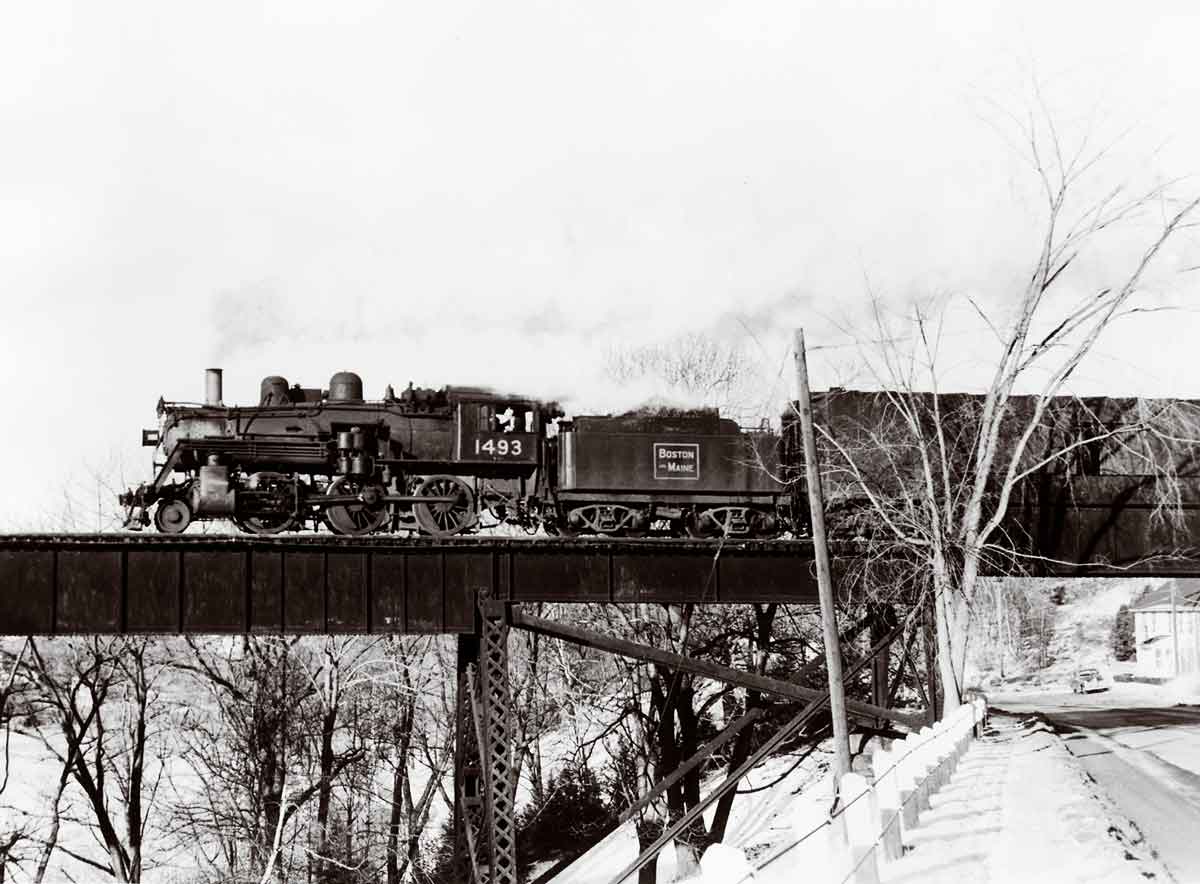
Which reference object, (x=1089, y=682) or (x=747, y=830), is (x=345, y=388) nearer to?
(x=747, y=830)

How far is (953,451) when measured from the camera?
66.6ft

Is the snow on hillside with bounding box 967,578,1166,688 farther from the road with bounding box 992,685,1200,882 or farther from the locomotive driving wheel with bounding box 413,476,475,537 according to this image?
the locomotive driving wheel with bounding box 413,476,475,537

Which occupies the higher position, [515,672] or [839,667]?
[839,667]

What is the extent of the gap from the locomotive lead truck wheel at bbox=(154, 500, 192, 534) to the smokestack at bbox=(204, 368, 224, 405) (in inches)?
86.1

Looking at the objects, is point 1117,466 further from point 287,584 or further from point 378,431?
point 287,584

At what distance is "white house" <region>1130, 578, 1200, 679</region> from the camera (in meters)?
56.9

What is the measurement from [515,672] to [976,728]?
21.2 metres

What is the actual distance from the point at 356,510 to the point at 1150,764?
13.3 meters

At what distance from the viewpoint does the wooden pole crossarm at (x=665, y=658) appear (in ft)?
52.4

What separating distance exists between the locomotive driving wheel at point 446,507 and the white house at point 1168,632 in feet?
140

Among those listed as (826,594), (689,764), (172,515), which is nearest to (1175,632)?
(689,764)

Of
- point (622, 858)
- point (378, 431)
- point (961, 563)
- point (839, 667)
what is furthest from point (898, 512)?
point (622, 858)

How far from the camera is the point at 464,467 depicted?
20.5m

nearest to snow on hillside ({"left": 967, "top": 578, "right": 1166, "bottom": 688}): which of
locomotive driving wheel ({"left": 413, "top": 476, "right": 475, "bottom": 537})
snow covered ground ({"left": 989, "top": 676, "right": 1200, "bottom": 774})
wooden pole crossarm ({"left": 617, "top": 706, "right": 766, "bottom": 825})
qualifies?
snow covered ground ({"left": 989, "top": 676, "right": 1200, "bottom": 774})
